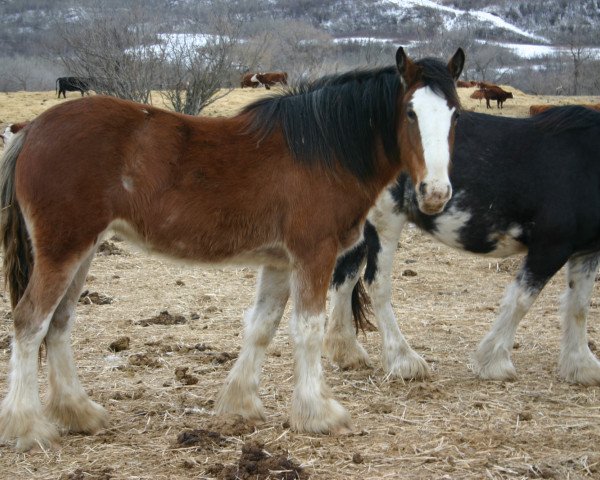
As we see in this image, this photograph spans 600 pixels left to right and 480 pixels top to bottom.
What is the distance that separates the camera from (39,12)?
131125mm

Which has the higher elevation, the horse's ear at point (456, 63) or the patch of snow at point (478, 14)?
the patch of snow at point (478, 14)

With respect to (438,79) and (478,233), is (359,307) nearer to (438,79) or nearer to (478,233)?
(478,233)

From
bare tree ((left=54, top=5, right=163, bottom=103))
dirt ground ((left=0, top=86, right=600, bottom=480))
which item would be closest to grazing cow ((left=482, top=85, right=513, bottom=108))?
bare tree ((left=54, top=5, right=163, bottom=103))

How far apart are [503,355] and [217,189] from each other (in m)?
2.72

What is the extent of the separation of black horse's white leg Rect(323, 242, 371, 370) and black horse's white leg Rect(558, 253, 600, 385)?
155 centimetres

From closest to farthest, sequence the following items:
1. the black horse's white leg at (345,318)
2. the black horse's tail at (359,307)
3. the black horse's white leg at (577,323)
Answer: the black horse's white leg at (577,323) → the black horse's white leg at (345,318) → the black horse's tail at (359,307)

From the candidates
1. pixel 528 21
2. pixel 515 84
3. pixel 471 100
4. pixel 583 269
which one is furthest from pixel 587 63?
pixel 528 21

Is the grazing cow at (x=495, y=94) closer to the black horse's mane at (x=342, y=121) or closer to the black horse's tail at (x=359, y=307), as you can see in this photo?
the black horse's tail at (x=359, y=307)

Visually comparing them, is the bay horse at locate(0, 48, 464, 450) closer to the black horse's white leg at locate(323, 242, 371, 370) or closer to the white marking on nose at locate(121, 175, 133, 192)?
the white marking on nose at locate(121, 175, 133, 192)

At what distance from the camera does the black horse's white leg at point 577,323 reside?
5781 millimetres

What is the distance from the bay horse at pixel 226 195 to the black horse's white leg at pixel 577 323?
83.4 inches

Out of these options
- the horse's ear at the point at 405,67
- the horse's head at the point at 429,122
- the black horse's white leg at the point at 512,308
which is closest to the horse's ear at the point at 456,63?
the horse's head at the point at 429,122

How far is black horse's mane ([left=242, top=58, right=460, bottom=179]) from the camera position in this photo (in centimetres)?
459

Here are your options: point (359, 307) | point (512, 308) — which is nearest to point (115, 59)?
point (359, 307)
